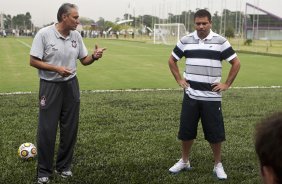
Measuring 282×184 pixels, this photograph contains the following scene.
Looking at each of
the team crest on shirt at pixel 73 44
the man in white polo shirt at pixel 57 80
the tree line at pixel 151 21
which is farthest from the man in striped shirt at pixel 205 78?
the tree line at pixel 151 21

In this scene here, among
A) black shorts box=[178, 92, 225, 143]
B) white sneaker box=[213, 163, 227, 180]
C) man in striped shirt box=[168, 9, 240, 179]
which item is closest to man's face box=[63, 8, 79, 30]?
man in striped shirt box=[168, 9, 240, 179]

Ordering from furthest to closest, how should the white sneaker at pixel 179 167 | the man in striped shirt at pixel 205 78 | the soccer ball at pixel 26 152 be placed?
the soccer ball at pixel 26 152
the white sneaker at pixel 179 167
the man in striped shirt at pixel 205 78

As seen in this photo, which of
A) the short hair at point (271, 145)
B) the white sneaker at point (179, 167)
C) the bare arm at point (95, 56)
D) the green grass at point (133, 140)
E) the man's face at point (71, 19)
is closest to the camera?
the short hair at point (271, 145)

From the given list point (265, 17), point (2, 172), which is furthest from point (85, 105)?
point (265, 17)

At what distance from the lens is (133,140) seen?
22.5 ft

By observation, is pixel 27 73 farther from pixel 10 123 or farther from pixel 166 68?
pixel 10 123

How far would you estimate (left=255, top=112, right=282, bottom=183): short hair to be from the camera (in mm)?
1413

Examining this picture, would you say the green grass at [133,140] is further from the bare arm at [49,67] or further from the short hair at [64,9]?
the short hair at [64,9]

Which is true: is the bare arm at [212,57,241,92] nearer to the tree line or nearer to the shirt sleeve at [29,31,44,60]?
the shirt sleeve at [29,31,44,60]

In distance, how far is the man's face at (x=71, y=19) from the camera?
4.69 metres

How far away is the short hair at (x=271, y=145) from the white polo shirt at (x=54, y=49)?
353 centimetres

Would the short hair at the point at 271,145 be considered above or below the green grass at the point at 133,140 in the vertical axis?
above

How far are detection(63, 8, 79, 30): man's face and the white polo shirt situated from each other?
14cm

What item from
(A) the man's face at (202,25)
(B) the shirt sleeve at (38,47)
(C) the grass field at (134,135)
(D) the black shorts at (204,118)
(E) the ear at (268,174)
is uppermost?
(A) the man's face at (202,25)
